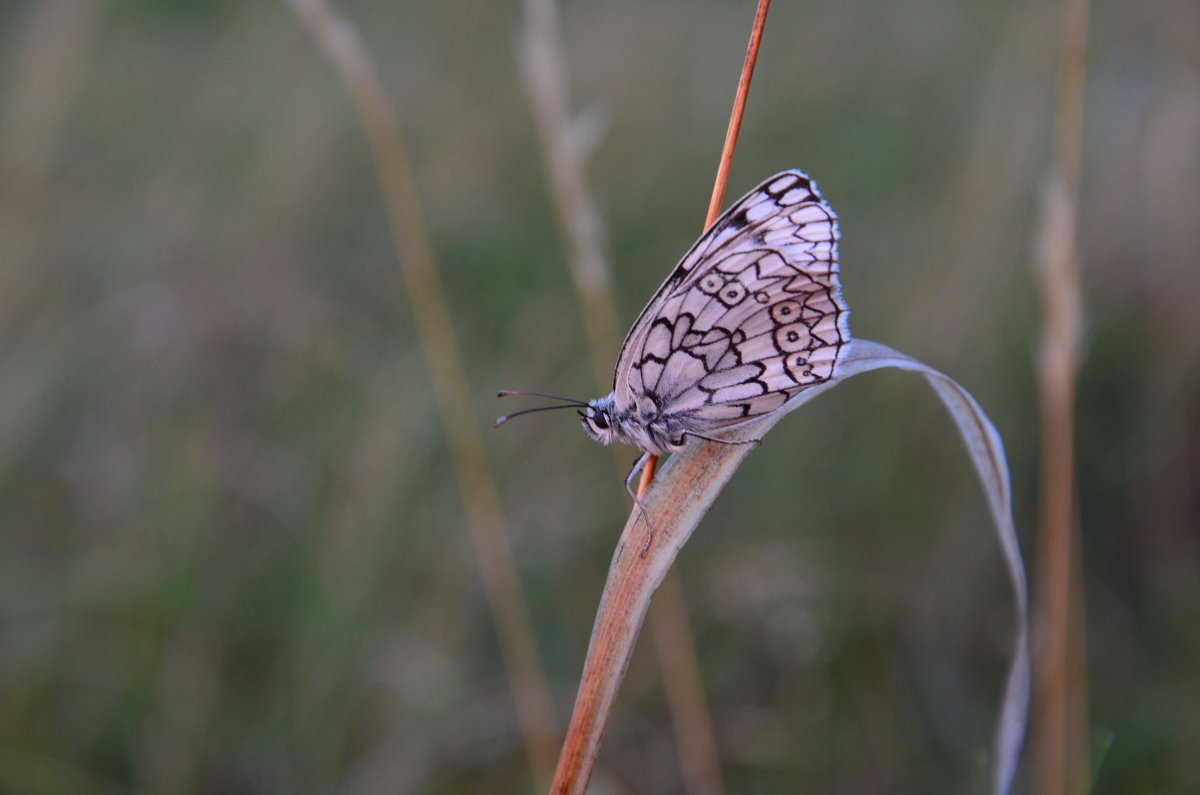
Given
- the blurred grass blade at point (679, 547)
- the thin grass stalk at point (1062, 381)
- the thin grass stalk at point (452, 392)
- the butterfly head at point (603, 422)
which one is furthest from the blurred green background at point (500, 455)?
the butterfly head at point (603, 422)

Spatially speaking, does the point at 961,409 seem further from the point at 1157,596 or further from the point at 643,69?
the point at 643,69

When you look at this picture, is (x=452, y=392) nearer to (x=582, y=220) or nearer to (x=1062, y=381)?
(x=582, y=220)

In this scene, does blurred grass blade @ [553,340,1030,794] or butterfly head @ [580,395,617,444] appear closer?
blurred grass blade @ [553,340,1030,794]

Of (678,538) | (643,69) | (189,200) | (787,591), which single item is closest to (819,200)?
(678,538)

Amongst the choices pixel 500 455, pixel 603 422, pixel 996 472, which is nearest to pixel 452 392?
pixel 603 422

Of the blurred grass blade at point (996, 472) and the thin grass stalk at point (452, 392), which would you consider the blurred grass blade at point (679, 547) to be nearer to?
the blurred grass blade at point (996, 472)

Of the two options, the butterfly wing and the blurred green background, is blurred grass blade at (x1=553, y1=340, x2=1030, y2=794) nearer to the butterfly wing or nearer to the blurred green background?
the butterfly wing

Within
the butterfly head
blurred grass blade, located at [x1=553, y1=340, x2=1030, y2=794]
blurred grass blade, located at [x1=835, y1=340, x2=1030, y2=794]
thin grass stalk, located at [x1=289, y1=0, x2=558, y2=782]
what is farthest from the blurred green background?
the butterfly head
